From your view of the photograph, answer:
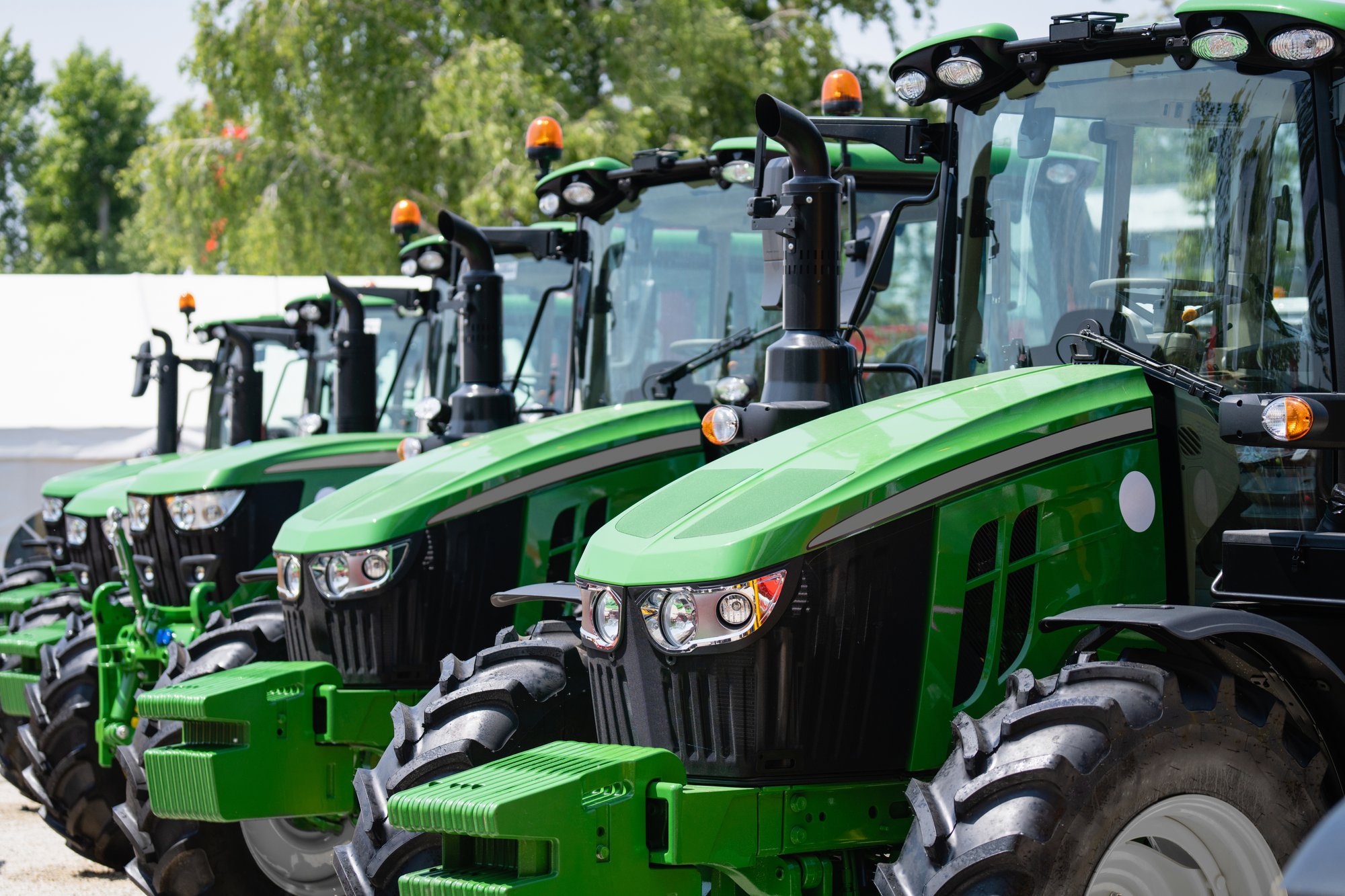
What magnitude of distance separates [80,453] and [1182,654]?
1426 centimetres

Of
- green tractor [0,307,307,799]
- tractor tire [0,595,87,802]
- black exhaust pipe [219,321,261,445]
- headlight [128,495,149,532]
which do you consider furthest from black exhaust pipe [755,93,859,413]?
black exhaust pipe [219,321,261,445]

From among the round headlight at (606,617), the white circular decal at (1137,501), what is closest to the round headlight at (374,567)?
the round headlight at (606,617)

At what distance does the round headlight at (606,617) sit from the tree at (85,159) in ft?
124

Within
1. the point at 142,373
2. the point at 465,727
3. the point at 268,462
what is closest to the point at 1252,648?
the point at 465,727

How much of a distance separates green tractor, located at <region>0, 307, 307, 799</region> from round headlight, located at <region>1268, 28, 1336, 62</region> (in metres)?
6.44

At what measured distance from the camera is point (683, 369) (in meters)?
6.56

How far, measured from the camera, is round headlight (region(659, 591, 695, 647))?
12.2 ft

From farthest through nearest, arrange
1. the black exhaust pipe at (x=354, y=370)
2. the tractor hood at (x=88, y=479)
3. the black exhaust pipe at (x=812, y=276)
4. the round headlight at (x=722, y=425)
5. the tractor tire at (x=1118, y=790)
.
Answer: the tractor hood at (x=88, y=479) → the black exhaust pipe at (x=354, y=370) → the round headlight at (x=722, y=425) → the black exhaust pipe at (x=812, y=276) → the tractor tire at (x=1118, y=790)

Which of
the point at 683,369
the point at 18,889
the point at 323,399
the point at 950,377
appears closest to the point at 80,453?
the point at 323,399

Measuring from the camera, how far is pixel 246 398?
34.3 ft

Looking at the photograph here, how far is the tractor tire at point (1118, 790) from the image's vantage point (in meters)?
3.18

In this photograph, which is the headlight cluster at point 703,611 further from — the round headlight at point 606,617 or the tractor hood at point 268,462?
the tractor hood at point 268,462

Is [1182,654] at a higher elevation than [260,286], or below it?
below

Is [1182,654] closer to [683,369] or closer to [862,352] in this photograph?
[862,352]
